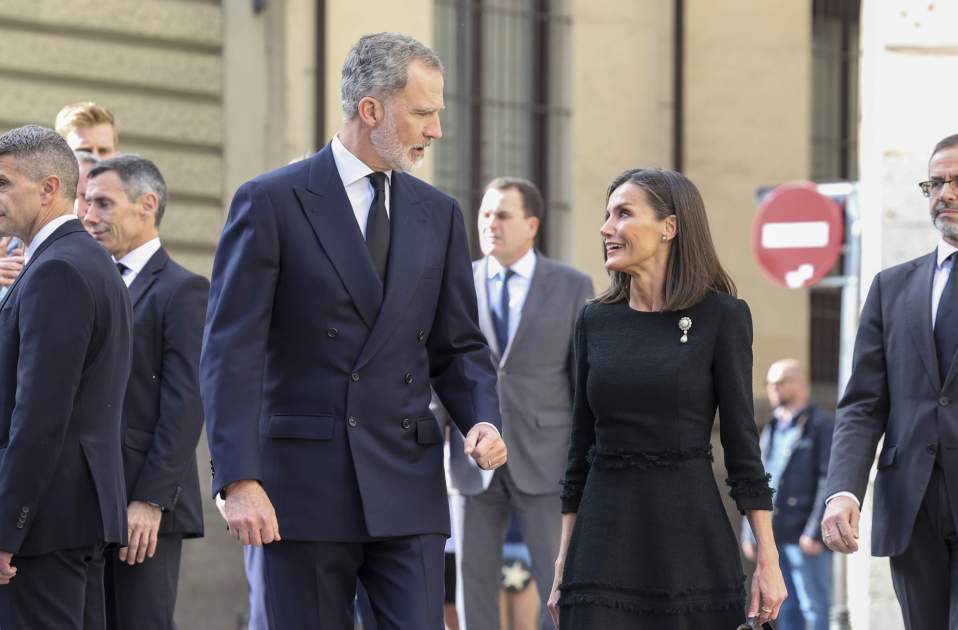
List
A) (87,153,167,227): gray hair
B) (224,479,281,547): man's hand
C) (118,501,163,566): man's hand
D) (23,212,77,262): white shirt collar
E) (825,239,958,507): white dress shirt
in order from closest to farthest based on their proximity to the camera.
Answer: (224,479,281,547): man's hand
(23,212,77,262): white shirt collar
(825,239,958,507): white dress shirt
(118,501,163,566): man's hand
(87,153,167,227): gray hair

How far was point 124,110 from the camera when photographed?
532 inches

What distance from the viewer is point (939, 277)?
699 centimetres

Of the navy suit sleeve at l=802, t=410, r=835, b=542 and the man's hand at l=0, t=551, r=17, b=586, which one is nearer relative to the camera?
the man's hand at l=0, t=551, r=17, b=586

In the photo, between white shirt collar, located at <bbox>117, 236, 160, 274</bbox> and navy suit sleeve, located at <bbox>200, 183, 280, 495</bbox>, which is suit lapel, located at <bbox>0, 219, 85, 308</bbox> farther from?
white shirt collar, located at <bbox>117, 236, 160, 274</bbox>

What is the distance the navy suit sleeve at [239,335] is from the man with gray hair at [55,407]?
1.94ft

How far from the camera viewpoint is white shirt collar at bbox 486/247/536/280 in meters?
9.67

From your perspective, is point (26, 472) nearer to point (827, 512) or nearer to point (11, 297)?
point (11, 297)

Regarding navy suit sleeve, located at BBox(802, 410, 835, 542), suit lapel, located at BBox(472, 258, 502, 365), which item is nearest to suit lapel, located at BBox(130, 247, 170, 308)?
suit lapel, located at BBox(472, 258, 502, 365)

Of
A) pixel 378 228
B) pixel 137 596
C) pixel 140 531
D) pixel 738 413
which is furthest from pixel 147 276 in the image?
pixel 738 413

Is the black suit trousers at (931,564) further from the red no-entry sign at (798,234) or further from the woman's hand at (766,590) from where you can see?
the red no-entry sign at (798,234)

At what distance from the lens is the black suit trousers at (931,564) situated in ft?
21.9

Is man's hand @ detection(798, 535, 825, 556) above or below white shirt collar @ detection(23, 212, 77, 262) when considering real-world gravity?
below

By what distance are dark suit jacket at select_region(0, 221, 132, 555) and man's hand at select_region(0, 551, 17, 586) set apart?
0.04m

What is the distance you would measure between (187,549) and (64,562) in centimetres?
711
